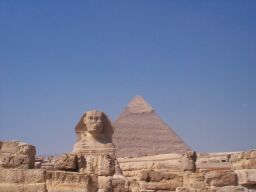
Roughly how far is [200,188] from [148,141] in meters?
101

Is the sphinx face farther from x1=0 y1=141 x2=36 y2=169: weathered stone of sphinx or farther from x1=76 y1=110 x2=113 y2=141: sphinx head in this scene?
x1=0 y1=141 x2=36 y2=169: weathered stone of sphinx

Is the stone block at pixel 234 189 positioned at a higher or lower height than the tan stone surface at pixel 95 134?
lower

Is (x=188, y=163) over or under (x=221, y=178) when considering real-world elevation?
over

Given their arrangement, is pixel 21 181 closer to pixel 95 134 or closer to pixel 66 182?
pixel 66 182

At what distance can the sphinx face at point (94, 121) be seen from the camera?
55.5ft

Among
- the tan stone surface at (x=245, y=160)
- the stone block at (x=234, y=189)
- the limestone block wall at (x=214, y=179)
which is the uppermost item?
the tan stone surface at (x=245, y=160)

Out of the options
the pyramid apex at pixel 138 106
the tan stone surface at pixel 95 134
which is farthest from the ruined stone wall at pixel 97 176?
the pyramid apex at pixel 138 106

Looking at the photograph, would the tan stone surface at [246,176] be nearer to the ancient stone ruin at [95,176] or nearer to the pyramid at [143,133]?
the ancient stone ruin at [95,176]

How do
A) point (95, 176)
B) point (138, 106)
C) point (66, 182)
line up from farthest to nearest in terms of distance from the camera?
1. point (138, 106)
2. point (95, 176)
3. point (66, 182)

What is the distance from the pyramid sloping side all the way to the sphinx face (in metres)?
78.4

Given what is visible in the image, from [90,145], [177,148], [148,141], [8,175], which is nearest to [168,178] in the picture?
[8,175]

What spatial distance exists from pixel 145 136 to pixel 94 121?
9528cm

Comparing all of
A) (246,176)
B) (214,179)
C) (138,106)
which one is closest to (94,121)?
(214,179)

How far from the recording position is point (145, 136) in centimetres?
11188
